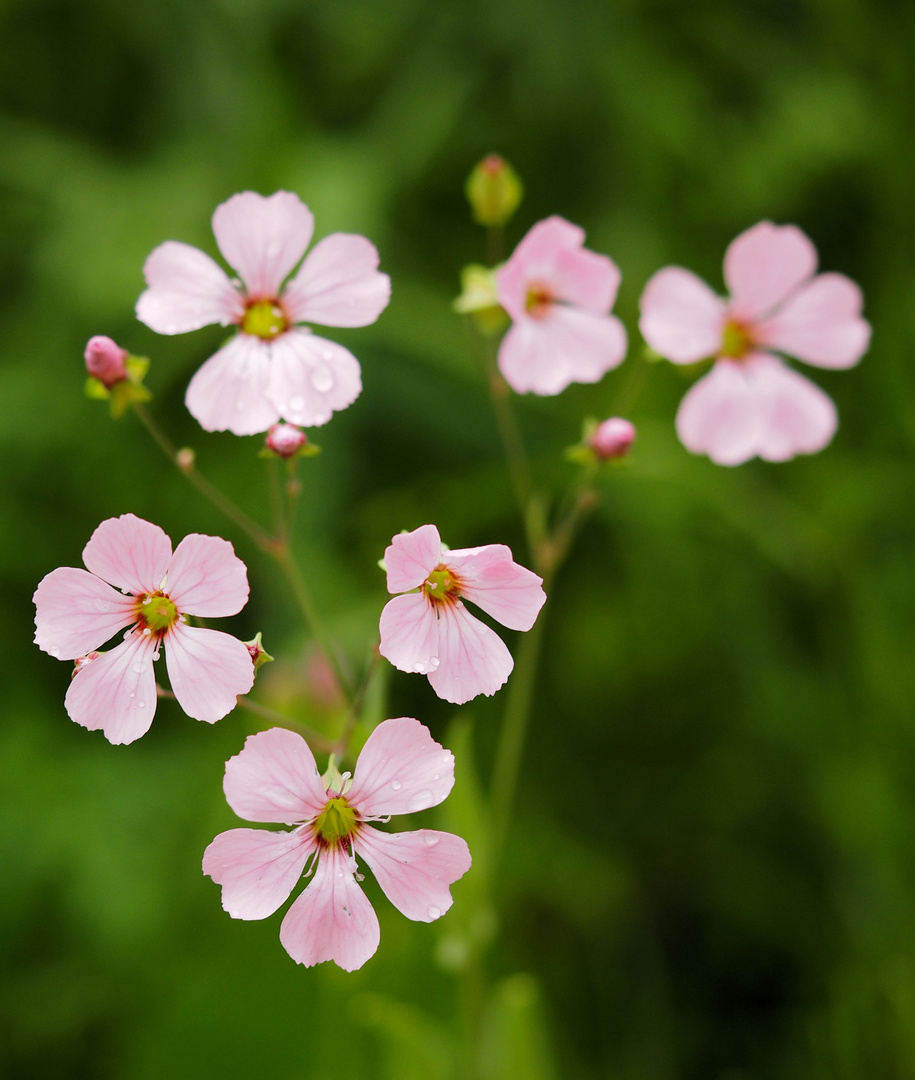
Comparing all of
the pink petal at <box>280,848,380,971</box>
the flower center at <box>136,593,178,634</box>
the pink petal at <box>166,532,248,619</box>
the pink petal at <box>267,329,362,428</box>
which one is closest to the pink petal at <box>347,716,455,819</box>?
the pink petal at <box>280,848,380,971</box>

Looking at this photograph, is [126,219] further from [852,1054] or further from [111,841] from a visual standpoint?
[852,1054]

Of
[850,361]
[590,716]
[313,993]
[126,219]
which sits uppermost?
[126,219]

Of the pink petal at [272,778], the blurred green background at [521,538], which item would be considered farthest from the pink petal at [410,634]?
the blurred green background at [521,538]

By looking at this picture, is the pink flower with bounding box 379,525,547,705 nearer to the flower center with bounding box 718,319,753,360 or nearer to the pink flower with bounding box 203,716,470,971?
the pink flower with bounding box 203,716,470,971

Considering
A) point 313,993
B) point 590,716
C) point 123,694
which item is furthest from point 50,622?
point 590,716

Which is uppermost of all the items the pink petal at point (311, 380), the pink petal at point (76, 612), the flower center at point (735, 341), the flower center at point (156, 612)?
the flower center at point (735, 341)

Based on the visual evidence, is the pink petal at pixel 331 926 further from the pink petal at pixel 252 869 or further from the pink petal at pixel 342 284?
the pink petal at pixel 342 284
